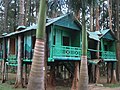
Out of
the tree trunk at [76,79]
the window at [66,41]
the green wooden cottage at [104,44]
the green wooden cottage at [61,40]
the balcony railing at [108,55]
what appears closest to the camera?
the green wooden cottage at [61,40]

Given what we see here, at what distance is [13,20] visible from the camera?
138 feet

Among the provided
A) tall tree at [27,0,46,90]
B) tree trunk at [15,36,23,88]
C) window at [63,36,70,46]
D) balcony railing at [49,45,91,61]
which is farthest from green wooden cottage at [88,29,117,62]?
tall tree at [27,0,46,90]

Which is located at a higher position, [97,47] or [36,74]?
[97,47]

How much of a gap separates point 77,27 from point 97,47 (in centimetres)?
441

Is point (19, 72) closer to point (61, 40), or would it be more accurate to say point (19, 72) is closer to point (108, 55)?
point (61, 40)

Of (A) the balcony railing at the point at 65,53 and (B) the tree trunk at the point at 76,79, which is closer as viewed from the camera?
(A) the balcony railing at the point at 65,53

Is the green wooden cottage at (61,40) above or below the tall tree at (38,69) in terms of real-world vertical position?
above

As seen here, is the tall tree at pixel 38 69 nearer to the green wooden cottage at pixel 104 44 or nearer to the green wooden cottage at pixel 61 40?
the green wooden cottage at pixel 61 40

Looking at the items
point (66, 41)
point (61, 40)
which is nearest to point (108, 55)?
point (66, 41)

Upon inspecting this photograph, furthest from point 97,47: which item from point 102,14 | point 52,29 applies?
point 102,14

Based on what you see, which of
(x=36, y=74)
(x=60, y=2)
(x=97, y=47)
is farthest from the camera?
(x=97, y=47)

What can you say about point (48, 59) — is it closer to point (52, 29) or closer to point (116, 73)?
point (52, 29)

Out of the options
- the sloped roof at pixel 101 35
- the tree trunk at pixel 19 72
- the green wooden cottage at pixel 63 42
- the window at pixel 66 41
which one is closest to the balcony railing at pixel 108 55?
the green wooden cottage at pixel 63 42

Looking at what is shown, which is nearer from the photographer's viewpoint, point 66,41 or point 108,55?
point 66,41
